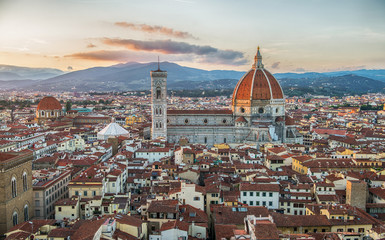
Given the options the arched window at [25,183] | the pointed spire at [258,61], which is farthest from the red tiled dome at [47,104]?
the arched window at [25,183]

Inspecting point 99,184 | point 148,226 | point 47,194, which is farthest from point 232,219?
point 47,194

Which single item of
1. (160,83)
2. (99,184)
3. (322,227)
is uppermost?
(160,83)

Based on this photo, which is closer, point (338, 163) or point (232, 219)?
point (232, 219)

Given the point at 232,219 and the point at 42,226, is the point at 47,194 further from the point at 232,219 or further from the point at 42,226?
the point at 232,219

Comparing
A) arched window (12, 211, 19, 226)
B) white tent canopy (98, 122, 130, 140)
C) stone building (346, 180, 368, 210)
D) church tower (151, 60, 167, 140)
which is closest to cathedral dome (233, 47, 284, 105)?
church tower (151, 60, 167, 140)

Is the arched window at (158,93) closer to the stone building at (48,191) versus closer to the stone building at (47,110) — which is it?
the stone building at (48,191)
